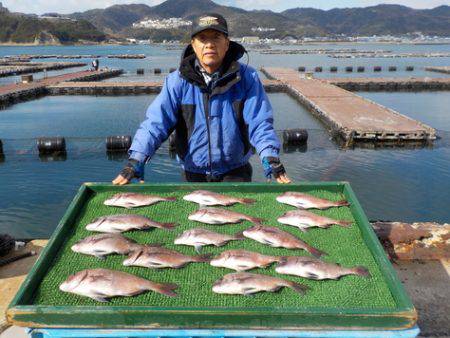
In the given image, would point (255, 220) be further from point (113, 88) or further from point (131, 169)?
point (113, 88)

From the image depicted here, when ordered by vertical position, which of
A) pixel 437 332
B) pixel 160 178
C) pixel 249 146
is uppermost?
pixel 249 146

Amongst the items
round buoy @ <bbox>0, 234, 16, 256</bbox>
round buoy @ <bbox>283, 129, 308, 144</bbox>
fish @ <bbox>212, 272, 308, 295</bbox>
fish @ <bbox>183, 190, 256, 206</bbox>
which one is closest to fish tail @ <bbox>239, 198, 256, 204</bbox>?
fish @ <bbox>183, 190, 256, 206</bbox>

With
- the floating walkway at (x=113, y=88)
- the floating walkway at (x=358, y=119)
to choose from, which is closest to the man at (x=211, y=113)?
the floating walkway at (x=358, y=119)

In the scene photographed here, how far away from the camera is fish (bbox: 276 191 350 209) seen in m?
3.40

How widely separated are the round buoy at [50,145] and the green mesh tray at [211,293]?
48.6 feet

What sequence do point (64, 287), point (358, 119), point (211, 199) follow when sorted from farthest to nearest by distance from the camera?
1. point (358, 119)
2. point (211, 199)
3. point (64, 287)

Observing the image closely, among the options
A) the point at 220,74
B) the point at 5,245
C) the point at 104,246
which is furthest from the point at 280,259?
the point at 5,245

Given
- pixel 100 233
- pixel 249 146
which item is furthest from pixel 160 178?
pixel 100 233

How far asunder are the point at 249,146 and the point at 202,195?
1.05 metres

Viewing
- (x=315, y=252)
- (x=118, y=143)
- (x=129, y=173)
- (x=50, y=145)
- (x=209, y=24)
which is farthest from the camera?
(x=118, y=143)

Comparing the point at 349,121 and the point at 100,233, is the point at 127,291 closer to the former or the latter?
the point at 100,233

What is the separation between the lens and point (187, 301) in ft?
7.66

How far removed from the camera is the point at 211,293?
2.41 m

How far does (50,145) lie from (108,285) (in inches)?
641
